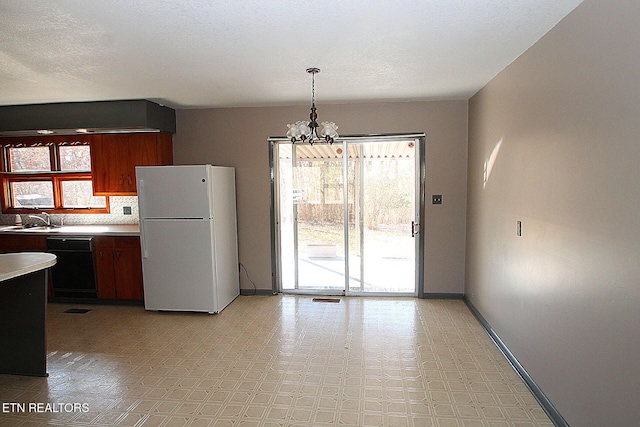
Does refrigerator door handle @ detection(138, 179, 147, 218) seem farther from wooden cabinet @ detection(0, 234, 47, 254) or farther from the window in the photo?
wooden cabinet @ detection(0, 234, 47, 254)

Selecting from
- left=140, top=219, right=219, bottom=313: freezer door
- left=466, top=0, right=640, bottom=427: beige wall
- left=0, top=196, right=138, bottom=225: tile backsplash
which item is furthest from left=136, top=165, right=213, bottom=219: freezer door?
left=466, top=0, right=640, bottom=427: beige wall

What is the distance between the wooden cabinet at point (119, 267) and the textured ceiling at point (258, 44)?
170 cm

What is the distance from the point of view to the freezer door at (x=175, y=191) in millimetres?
4141

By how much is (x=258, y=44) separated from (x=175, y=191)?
7.20ft

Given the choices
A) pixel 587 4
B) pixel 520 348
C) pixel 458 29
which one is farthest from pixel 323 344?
pixel 587 4

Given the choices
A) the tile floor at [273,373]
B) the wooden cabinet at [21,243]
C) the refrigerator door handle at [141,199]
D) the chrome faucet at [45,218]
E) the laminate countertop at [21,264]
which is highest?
the refrigerator door handle at [141,199]

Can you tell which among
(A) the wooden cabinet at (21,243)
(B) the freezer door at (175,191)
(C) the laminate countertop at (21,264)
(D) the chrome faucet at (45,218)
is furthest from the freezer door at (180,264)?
(D) the chrome faucet at (45,218)

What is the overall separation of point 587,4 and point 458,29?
655 mm

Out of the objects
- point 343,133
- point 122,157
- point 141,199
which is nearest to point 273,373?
point 141,199

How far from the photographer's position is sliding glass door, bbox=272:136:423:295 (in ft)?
15.7

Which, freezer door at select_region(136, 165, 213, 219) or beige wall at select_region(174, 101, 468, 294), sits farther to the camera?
beige wall at select_region(174, 101, 468, 294)

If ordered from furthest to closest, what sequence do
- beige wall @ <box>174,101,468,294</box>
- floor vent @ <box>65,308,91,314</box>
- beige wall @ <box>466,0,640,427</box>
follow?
beige wall @ <box>174,101,468,294</box> < floor vent @ <box>65,308,91,314</box> < beige wall @ <box>466,0,640,427</box>

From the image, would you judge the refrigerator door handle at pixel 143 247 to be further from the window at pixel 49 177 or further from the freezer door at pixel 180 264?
the window at pixel 49 177

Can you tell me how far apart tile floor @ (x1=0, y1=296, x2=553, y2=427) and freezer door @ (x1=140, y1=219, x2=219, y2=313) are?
196 mm
